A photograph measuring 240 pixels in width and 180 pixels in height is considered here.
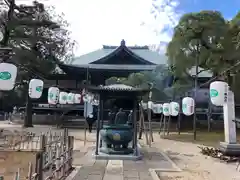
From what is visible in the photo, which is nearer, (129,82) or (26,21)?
(26,21)

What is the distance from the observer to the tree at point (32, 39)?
20.8m

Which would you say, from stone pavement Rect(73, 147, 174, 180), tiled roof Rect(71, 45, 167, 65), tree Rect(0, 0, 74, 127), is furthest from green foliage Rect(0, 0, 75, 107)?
stone pavement Rect(73, 147, 174, 180)

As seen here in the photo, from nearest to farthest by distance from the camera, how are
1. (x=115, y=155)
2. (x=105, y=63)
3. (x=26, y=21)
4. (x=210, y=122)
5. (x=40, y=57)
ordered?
(x=115, y=155) < (x=26, y=21) < (x=40, y=57) < (x=210, y=122) < (x=105, y=63)

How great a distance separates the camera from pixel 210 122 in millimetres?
26266

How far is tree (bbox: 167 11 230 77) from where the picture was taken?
20938mm

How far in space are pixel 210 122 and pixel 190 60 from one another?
6628mm

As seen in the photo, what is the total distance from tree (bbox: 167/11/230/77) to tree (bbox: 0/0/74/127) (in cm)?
945

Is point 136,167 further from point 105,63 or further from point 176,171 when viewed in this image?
point 105,63

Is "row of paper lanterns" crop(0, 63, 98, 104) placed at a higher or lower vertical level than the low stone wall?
higher

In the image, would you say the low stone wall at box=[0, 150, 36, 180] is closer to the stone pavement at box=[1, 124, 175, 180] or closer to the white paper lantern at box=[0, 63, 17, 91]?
the stone pavement at box=[1, 124, 175, 180]

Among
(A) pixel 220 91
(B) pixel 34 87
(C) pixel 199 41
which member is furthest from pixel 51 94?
(A) pixel 220 91

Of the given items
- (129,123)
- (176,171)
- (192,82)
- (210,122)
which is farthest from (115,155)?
(210,122)

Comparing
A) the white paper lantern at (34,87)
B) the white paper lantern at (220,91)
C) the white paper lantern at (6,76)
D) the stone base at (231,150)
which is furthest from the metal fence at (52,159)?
the white paper lantern at (34,87)

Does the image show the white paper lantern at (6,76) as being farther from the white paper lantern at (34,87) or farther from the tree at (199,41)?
the tree at (199,41)
